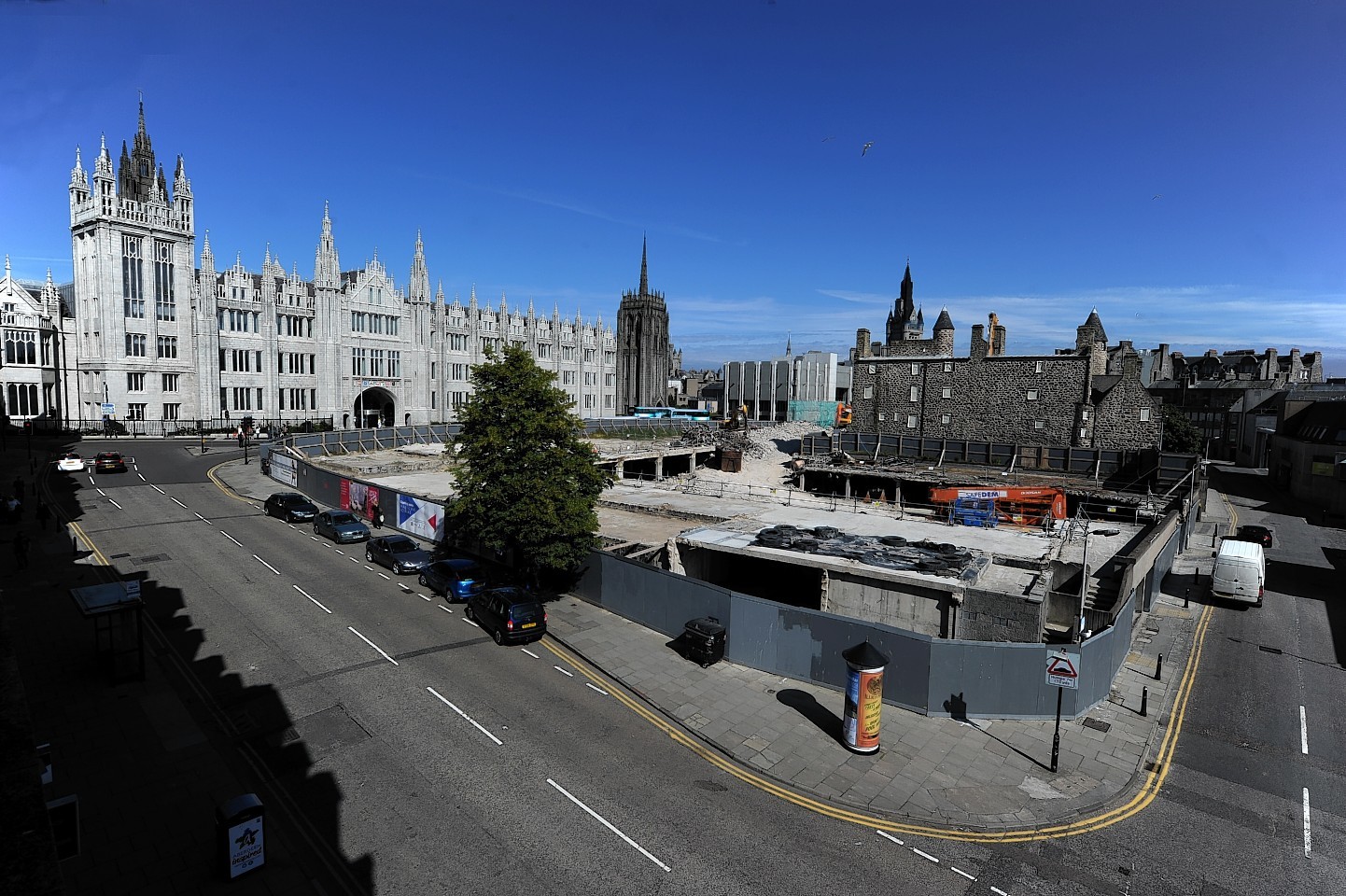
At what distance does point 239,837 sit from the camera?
11078mm

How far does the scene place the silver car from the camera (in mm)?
34000

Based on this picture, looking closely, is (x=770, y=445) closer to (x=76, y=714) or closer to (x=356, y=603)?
(x=356, y=603)

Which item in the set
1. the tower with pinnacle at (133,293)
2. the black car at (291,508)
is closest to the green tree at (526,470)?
the black car at (291,508)

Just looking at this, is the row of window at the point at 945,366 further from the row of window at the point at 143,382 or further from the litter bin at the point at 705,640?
the row of window at the point at 143,382

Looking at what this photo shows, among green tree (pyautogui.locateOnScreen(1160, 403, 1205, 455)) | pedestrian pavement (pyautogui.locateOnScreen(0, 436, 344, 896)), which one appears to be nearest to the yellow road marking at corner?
pedestrian pavement (pyautogui.locateOnScreen(0, 436, 344, 896))

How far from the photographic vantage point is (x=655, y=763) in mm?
15289

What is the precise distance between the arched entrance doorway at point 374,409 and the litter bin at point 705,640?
77.1m

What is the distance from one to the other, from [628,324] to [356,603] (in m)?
137

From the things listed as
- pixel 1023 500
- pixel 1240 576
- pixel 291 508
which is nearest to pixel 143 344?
pixel 291 508

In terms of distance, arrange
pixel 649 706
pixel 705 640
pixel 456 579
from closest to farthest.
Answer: pixel 649 706 → pixel 705 640 → pixel 456 579

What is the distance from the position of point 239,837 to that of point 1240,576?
35.1 metres

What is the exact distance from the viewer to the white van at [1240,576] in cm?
2855

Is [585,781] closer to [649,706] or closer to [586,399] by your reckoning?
[649,706]

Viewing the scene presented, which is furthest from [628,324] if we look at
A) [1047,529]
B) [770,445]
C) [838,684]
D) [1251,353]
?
[838,684]
